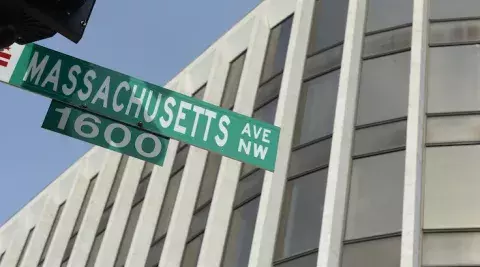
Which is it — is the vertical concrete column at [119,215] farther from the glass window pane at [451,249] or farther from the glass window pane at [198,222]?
the glass window pane at [451,249]

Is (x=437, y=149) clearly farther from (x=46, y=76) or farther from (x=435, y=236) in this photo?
(x=46, y=76)

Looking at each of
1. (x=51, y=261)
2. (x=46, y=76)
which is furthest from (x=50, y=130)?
(x=51, y=261)

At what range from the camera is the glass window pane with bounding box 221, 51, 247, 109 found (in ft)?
68.6

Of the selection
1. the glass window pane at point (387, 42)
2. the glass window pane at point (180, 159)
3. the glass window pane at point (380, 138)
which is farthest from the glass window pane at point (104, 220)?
the glass window pane at point (380, 138)

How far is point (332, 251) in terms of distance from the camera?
13.8 metres

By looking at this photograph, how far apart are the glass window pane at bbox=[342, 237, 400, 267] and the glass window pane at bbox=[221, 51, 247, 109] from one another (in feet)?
25.0

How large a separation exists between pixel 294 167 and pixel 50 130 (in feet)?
32.8

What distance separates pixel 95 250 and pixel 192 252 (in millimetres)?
7102

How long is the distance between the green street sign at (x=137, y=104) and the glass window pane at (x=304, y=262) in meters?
7.42

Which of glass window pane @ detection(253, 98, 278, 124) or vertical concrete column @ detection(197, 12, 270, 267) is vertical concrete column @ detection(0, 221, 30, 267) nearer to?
vertical concrete column @ detection(197, 12, 270, 267)

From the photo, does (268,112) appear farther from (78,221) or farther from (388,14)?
(78,221)

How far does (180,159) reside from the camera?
21656mm

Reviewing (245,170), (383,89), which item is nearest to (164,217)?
(245,170)

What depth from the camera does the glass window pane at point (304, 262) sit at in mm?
14082
